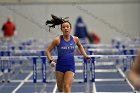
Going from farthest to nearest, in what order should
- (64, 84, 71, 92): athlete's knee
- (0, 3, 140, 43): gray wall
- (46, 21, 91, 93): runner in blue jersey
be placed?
(0, 3, 140, 43): gray wall → (46, 21, 91, 93): runner in blue jersey → (64, 84, 71, 92): athlete's knee

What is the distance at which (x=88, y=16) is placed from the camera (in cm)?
2712

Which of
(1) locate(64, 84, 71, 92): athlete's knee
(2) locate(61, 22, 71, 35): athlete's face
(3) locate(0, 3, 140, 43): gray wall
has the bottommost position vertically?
(1) locate(64, 84, 71, 92): athlete's knee

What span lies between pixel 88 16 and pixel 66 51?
66.4ft

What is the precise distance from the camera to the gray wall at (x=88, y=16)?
2661cm

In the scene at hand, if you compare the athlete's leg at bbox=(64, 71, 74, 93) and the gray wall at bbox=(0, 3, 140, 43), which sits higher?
the gray wall at bbox=(0, 3, 140, 43)

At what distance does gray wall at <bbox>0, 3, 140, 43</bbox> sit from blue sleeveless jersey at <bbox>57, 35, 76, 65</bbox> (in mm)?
19445

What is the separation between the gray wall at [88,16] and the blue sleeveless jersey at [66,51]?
1945 centimetres

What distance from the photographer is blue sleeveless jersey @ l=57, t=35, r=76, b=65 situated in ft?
23.0

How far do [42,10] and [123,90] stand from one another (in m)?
16.7

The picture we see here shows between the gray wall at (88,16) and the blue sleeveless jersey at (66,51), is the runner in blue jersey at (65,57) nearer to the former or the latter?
the blue sleeveless jersey at (66,51)

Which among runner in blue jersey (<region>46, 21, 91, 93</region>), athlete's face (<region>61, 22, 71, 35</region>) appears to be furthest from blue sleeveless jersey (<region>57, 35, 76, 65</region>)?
athlete's face (<region>61, 22, 71, 35</region>)

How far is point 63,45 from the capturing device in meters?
7.00

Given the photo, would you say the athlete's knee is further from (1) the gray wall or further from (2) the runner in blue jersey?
(1) the gray wall

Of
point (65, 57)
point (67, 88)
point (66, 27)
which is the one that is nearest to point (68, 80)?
point (67, 88)
